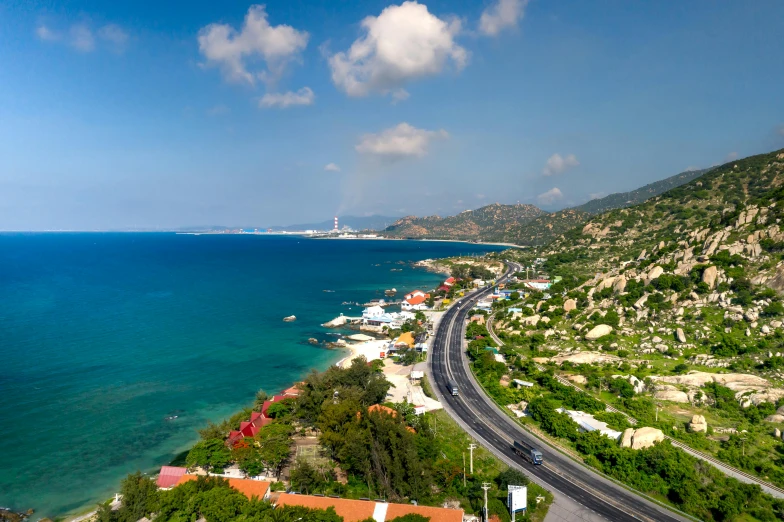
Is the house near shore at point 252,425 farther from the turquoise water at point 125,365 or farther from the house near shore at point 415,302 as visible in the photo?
the house near shore at point 415,302

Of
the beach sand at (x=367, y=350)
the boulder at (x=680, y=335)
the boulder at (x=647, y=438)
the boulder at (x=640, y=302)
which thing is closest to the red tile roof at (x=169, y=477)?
the beach sand at (x=367, y=350)

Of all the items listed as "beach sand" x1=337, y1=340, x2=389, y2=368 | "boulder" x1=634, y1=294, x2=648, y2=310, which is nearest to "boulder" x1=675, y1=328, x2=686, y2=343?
"boulder" x1=634, y1=294, x2=648, y2=310

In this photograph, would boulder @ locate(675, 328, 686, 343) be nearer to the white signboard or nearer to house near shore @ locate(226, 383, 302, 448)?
the white signboard

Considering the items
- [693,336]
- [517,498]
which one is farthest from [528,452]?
[693,336]

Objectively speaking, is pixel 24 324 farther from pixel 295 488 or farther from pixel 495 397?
pixel 495 397

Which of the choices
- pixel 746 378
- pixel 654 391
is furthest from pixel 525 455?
pixel 746 378

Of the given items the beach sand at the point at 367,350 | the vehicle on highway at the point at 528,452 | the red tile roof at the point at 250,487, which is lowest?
the beach sand at the point at 367,350
